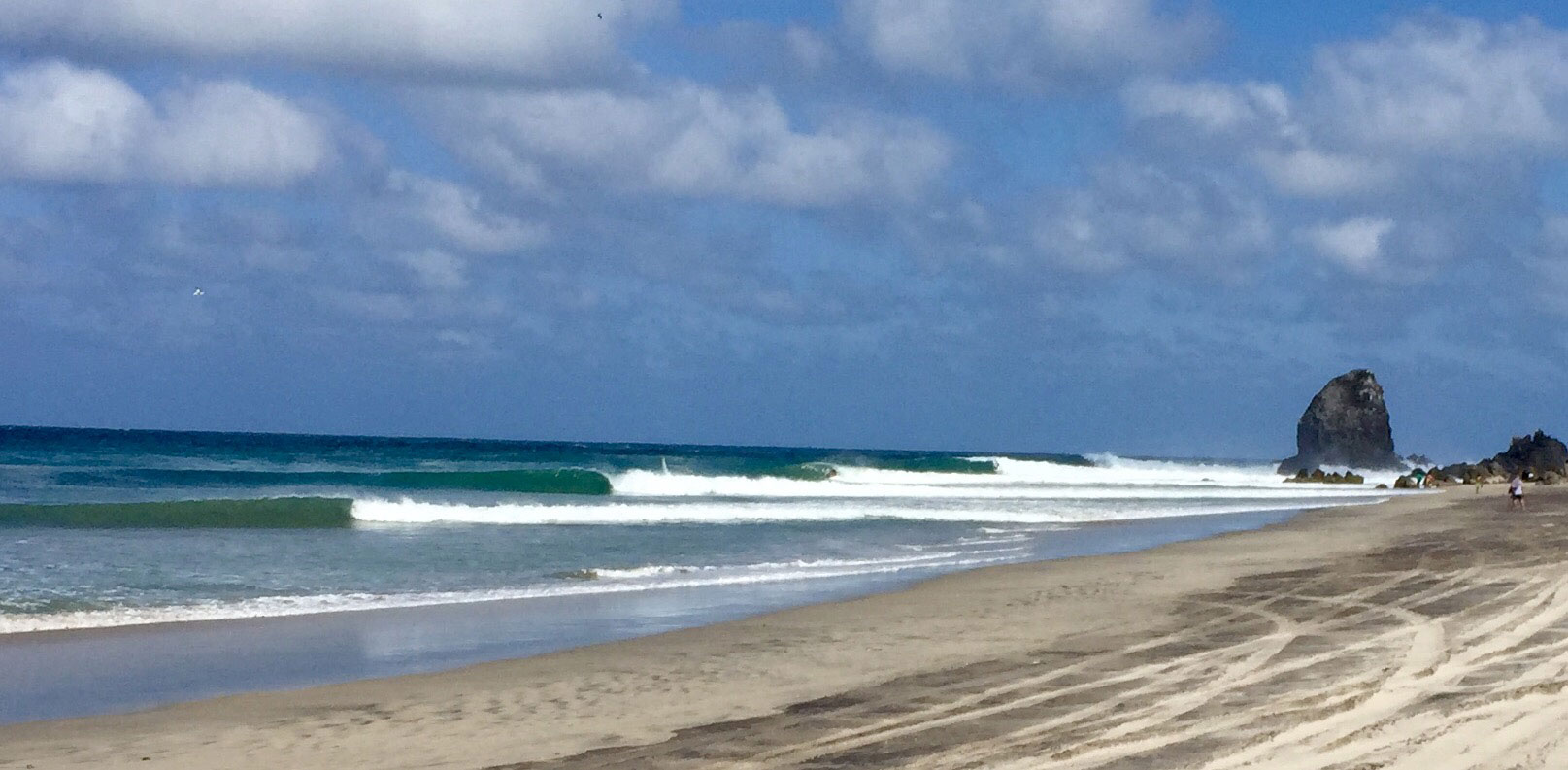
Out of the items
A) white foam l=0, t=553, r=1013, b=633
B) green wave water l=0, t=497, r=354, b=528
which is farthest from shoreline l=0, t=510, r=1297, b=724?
green wave water l=0, t=497, r=354, b=528

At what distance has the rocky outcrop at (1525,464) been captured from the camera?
61.5m

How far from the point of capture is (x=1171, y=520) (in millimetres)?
32969

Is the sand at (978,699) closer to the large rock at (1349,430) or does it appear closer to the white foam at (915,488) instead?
the white foam at (915,488)

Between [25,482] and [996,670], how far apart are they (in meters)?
42.2

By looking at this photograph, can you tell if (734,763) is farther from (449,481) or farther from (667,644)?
(449,481)

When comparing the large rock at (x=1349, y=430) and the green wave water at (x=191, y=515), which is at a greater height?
the large rock at (x=1349, y=430)

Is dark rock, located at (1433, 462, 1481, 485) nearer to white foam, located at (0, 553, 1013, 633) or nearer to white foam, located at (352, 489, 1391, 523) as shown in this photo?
white foam, located at (352, 489, 1391, 523)

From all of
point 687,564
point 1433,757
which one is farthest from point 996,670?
point 687,564

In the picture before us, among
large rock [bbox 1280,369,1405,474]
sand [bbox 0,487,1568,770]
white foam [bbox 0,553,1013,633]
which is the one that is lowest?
sand [bbox 0,487,1568,770]

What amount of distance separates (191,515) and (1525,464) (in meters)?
59.6

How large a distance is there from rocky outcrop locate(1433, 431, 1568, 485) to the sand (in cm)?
5274

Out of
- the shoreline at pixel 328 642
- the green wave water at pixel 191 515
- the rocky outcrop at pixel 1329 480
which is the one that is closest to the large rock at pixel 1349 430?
the rocky outcrop at pixel 1329 480

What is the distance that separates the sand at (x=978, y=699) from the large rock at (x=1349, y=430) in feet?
262

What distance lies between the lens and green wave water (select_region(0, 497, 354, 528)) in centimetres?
2741
